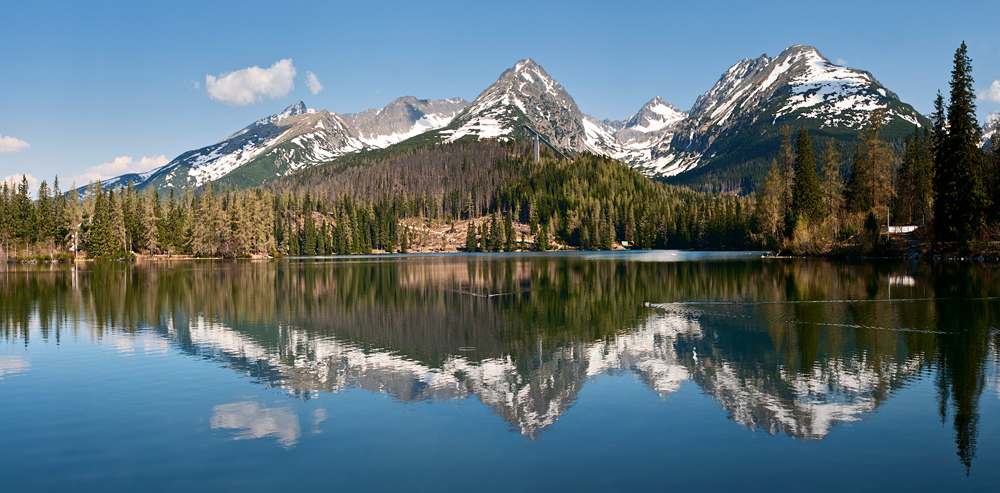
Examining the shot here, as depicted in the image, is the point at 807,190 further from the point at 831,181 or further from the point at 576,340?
the point at 576,340

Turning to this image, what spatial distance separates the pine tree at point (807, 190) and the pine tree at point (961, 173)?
2404cm

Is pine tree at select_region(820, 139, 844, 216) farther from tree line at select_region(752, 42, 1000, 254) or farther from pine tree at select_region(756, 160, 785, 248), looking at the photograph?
pine tree at select_region(756, 160, 785, 248)

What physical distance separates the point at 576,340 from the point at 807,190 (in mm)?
90175

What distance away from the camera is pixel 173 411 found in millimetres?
16391

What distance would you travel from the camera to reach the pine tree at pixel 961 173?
70.5 meters

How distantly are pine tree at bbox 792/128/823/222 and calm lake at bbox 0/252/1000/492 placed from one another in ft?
231

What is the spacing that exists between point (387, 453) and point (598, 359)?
1108 cm

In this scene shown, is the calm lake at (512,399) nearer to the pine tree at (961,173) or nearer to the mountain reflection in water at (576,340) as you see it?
the mountain reflection in water at (576,340)

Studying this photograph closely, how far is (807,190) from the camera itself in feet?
330

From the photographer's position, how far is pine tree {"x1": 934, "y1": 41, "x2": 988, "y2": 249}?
70.5 metres

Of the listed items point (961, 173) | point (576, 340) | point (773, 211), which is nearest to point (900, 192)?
point (773, 211)

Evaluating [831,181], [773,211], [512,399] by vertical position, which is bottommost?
[512,399]

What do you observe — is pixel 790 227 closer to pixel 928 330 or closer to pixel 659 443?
pixel 928 330

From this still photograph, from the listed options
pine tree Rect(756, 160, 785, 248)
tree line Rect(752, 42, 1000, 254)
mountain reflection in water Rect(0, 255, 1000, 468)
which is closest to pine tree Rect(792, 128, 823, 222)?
tree line Rect(752, 42, 1000, 254)
